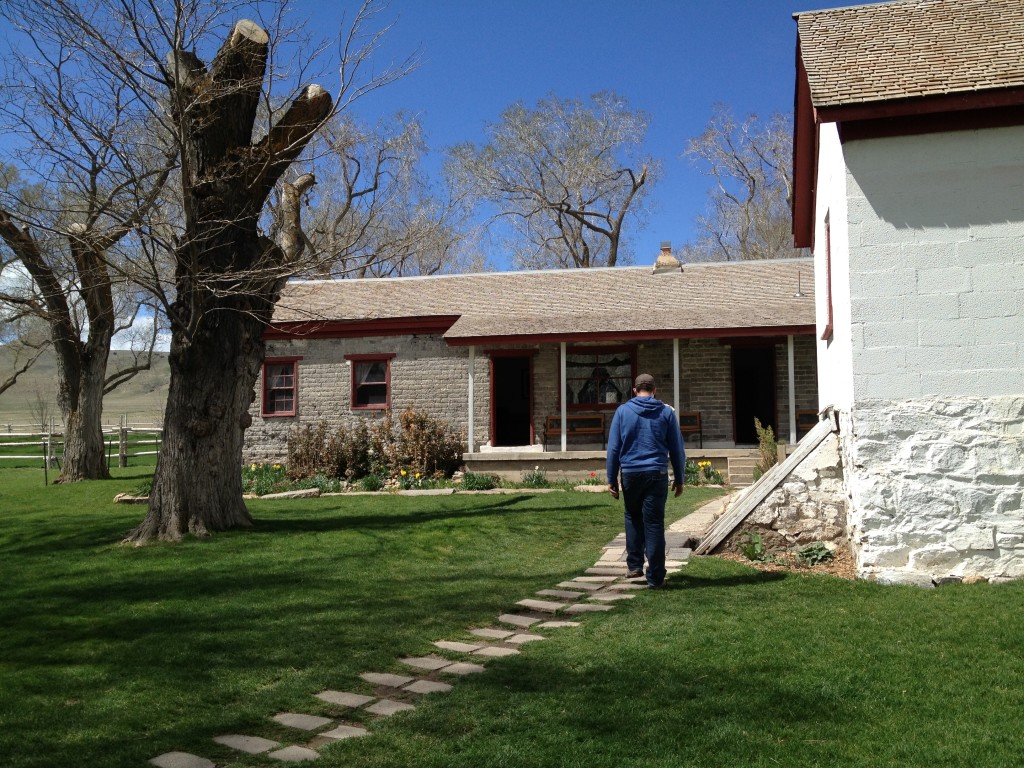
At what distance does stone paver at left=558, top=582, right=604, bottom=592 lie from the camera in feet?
24.6

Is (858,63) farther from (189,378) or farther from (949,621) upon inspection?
(189,378)

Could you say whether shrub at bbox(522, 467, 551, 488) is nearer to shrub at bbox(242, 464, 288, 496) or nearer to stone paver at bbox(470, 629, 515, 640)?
shrub at bbox(242, 464, 288, 496)

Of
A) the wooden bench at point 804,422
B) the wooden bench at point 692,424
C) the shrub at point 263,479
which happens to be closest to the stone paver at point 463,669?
the shrub at point 263,479

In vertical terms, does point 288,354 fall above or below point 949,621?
above

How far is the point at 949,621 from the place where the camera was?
582 cm

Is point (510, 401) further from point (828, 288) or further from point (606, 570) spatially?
point (606, 570)

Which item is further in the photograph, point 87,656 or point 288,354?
point 288,354

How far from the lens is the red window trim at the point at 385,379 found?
68.8 ft

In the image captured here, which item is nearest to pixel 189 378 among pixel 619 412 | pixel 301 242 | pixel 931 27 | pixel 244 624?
pixel 301 242

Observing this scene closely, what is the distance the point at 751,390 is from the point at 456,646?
15.4 metres

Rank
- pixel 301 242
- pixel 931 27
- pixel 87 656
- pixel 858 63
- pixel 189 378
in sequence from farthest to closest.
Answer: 1. pixel 301 242
2. pixel 189 378
3. pixel 931 27
4. pixel 858 63
5. pixel 87 656

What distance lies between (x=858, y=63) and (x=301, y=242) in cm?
709

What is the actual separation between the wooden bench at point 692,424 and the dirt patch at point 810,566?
35.8 feet

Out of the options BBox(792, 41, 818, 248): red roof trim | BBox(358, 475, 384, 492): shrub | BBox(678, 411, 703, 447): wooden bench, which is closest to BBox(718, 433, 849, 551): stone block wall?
BBox(792, 41, 818, 248): red roof trim
